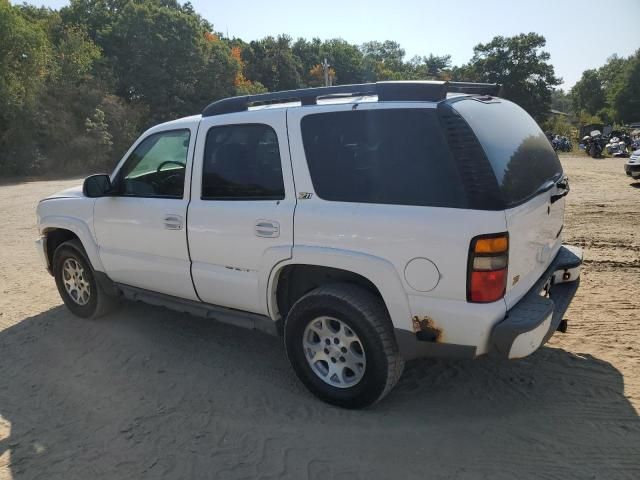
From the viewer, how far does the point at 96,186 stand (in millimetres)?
4301

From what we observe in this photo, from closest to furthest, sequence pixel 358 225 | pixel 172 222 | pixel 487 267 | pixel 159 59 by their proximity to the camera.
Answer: pixel 487 267, pixel 358 225, pixel 172 222, pixel 159 59

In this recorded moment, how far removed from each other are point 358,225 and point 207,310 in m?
1.58

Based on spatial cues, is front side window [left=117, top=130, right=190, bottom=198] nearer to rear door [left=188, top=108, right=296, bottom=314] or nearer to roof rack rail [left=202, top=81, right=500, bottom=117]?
rear door [left=188, top=108, right=296, bottom=314]

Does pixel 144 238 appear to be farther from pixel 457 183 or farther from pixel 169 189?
pixel 457 183

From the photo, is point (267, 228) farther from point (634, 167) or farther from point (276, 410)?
point (634, 167)

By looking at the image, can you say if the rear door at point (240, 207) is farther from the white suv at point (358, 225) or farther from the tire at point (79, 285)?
the tire at point (79, 285)

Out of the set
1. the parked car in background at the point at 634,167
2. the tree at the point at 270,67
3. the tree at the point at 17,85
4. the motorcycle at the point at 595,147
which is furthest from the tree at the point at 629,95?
the tree at the point at 17,85

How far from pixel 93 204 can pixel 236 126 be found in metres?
1.76

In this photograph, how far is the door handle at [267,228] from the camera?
3.34m

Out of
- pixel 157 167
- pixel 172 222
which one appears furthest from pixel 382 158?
pixel 157 167

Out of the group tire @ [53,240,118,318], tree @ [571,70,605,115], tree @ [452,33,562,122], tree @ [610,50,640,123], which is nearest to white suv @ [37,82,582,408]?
tire @ [53,240,118,318]

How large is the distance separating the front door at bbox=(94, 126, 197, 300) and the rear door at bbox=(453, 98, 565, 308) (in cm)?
218

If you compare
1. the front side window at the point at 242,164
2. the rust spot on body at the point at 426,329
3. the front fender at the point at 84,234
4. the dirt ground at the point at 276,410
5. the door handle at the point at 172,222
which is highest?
the front side window at the point at 242,164

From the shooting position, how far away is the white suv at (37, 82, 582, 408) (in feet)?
9.09
